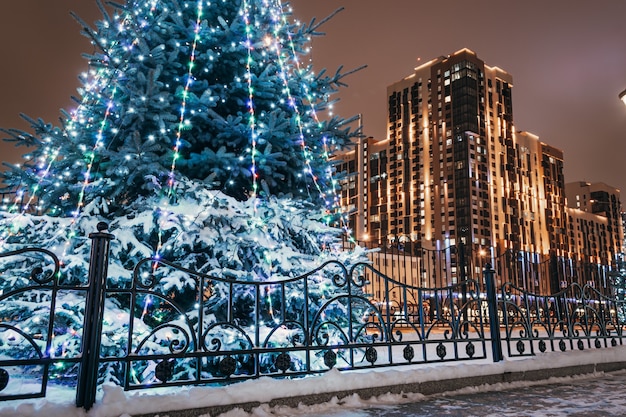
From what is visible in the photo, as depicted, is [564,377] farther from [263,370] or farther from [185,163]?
[185,163]

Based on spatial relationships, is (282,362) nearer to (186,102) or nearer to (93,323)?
(93,323)

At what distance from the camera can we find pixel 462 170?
8650 centimetres

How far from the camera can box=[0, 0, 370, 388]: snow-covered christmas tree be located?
3887 millimetres

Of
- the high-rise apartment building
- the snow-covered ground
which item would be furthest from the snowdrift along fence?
the high-rise apartment building

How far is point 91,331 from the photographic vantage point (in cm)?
258

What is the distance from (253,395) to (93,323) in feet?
3.73

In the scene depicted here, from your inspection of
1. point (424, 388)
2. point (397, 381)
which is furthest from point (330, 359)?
point (424, 388)

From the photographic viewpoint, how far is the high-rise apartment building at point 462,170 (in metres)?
86.5

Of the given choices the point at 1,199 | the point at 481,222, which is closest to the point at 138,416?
the point at 1,199

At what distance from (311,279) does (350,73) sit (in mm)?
2875

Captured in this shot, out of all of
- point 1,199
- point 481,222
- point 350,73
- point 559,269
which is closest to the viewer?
A: point 1,199

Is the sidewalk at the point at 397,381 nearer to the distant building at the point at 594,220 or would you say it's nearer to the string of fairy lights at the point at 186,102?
the string of fairy lights at the point at 186,102

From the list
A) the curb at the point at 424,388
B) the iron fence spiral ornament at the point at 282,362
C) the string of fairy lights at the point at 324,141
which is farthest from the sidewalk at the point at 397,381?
the string of fairy lights at the point at 324,141

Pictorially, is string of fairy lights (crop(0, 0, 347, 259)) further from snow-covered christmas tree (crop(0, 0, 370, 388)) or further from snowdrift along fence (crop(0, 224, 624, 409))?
snowdrift along fence (crop(0, 224, 624, 409))
